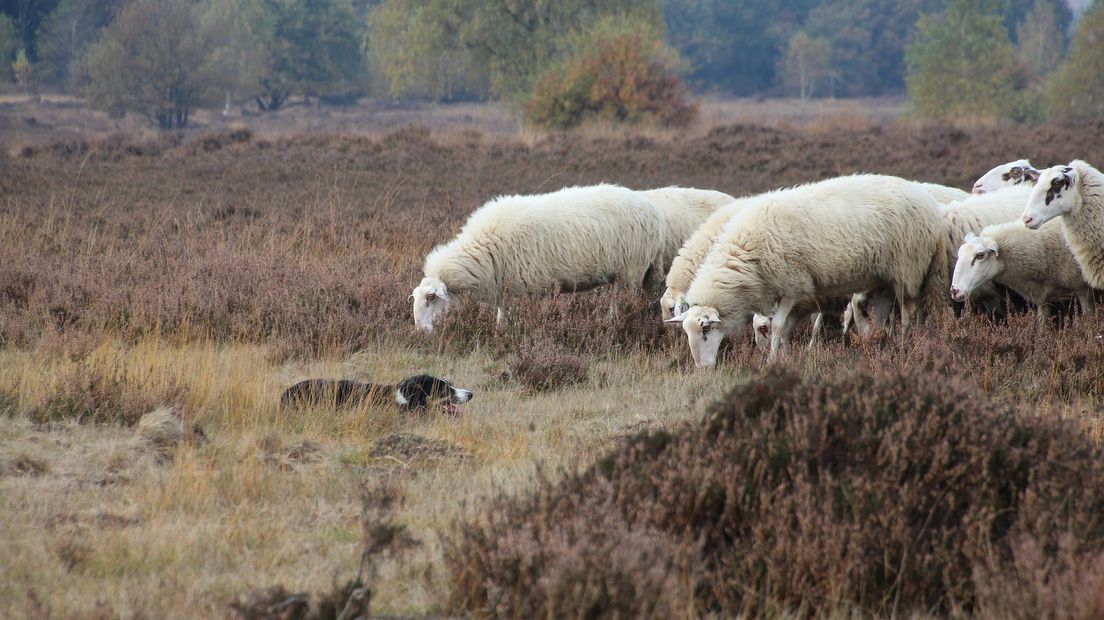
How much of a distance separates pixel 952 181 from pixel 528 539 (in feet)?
59.5

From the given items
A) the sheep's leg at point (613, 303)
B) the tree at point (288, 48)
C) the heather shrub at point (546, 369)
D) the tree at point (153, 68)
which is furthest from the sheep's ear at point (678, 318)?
the tree at point (288, 48)

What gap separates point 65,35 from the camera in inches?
2456

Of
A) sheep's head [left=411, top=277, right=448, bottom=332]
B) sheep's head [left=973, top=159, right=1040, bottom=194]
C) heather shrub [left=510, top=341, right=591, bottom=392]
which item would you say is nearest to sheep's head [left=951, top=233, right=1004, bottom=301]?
sheep's head [left=973, top=159, right=1040, bottom=194]

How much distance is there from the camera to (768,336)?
7.82 metres

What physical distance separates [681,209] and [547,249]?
5.17 feet

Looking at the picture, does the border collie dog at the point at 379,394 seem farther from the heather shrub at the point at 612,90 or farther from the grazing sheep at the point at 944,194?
the heather shrub at the point at 612,90

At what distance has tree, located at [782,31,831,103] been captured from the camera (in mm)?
77438

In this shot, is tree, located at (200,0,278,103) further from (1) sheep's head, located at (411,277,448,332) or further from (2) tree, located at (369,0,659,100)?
(1) sheep's head, located at (411,277,448,332)

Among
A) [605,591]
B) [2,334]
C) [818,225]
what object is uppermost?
[818,225]

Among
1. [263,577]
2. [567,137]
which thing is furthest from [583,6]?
[263,577]

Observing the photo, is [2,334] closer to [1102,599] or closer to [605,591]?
[605,591]

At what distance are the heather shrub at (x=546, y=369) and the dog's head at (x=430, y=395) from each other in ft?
2.13

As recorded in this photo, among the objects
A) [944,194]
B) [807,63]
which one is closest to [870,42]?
[807,63]

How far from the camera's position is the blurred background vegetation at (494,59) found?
3544 centimetres
